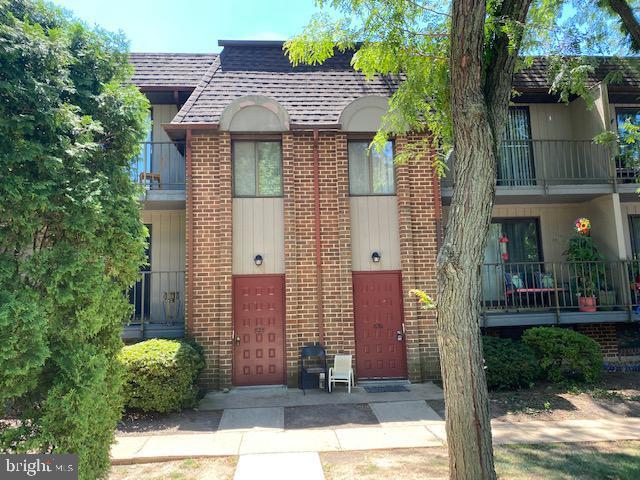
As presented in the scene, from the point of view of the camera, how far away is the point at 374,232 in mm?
9266

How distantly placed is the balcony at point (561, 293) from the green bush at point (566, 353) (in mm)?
843

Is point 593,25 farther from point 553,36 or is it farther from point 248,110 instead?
point 248,110

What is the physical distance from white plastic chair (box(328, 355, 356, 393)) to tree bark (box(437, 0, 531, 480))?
4534 millimetres

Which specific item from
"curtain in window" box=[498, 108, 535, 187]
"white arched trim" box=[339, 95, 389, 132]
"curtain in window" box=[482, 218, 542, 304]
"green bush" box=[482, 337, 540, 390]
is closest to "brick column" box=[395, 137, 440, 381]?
"white arched trim" box=[339, 95, 389, 132]

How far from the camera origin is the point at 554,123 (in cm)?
1136

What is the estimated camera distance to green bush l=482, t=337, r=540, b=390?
8000mm

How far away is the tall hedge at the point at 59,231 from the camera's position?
10.6 ft

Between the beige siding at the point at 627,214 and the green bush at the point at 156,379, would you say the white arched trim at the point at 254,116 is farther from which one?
the beige siding at the point at 627,214

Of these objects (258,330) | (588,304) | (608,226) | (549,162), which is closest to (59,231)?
(258,330)

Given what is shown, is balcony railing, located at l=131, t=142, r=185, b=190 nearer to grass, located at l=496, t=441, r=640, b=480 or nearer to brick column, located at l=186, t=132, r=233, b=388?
brick column, located at l=186, t=132, r=233, b=388

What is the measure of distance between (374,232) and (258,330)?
3.21 metres

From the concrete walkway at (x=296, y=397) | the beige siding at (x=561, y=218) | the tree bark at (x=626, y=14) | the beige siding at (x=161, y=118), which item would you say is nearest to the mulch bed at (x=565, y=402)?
the concrete walkway at (x=296, y=397)

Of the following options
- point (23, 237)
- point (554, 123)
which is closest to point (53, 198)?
point (23, 237)

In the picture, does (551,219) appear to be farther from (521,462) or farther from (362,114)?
(521,462)
